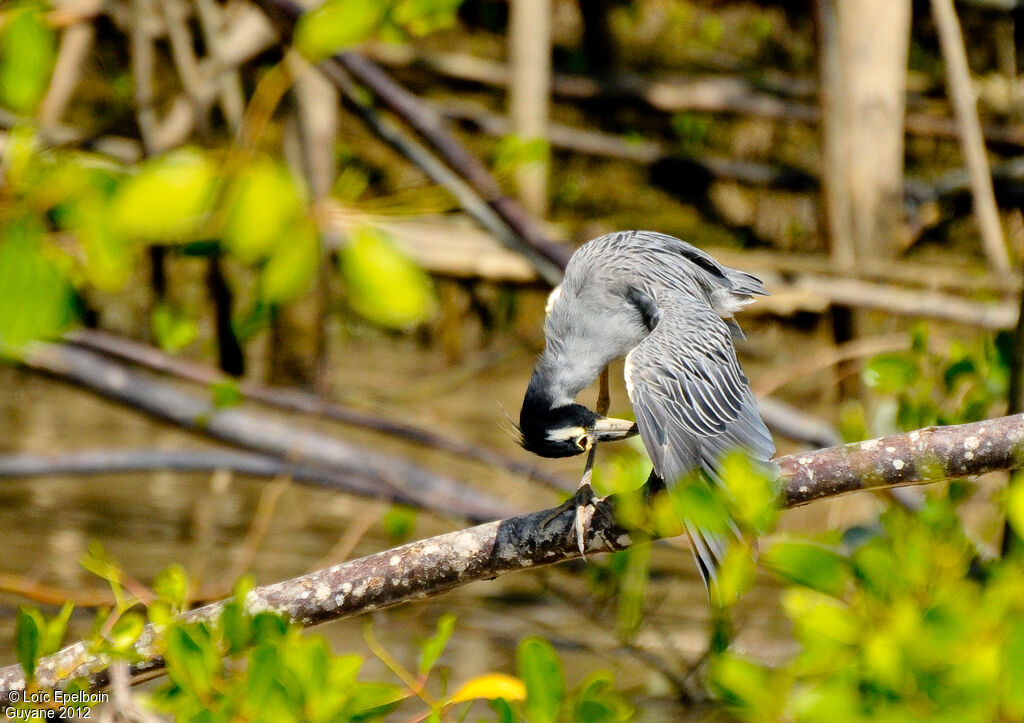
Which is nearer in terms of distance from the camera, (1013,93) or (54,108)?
(54,108)

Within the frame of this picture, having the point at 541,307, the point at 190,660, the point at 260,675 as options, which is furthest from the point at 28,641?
the point at 541,307

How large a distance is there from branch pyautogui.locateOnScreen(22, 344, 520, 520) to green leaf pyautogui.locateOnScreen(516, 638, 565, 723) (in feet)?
7.41

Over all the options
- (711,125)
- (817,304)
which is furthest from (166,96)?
(817,304)

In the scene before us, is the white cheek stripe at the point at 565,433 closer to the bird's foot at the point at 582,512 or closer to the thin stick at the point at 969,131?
the bird's foot at the point at 582,512

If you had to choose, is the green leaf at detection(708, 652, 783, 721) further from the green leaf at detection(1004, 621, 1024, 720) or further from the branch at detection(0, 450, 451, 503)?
the branch at detection(0, 450, 451, 503)

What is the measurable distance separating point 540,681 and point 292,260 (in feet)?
1.79

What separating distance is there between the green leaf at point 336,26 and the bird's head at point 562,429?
0.66 meters

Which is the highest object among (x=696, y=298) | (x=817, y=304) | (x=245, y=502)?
(x=696, y=298)

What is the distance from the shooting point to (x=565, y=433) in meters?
1.58

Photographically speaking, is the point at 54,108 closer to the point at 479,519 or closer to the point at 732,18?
the point at 479,519

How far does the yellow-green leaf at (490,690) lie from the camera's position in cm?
142

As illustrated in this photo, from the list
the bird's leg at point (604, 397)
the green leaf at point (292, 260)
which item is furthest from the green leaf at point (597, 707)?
the bird's leg at point (604, 397)

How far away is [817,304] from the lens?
439 cm

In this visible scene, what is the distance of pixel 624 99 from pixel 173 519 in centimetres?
388
